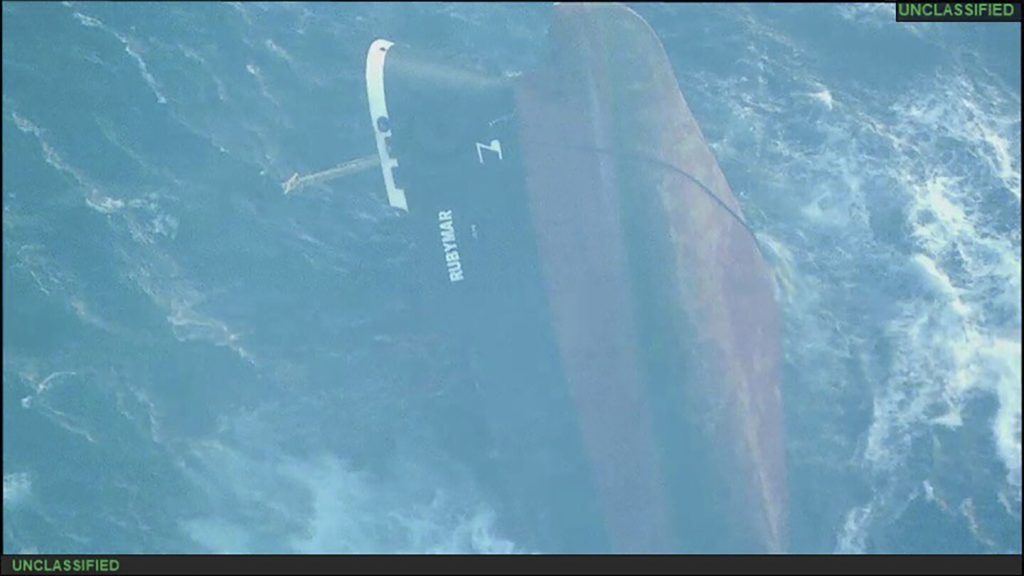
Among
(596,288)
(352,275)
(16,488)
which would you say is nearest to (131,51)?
(352,275)

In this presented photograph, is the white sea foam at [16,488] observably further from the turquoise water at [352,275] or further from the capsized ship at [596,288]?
the capsized ship at [596,288]

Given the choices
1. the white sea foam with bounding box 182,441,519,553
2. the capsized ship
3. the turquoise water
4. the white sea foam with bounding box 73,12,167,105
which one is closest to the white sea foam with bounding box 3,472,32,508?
the turquoise water

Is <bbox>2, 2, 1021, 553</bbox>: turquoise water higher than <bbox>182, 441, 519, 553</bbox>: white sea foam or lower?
higher

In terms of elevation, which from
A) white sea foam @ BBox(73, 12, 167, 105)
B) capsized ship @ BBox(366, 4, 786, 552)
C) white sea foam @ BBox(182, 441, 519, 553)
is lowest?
white sea foam @ BBox(182, 441, 519, 553)

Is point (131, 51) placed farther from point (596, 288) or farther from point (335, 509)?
point (596, 288)

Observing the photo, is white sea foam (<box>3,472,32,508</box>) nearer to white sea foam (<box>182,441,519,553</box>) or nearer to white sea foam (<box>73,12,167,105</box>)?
white sea foam (<box>182,441,519,553</box>)

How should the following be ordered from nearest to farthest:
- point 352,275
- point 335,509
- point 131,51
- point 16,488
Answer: point 16,488
point 335,509
point 352,275
point 131,51
